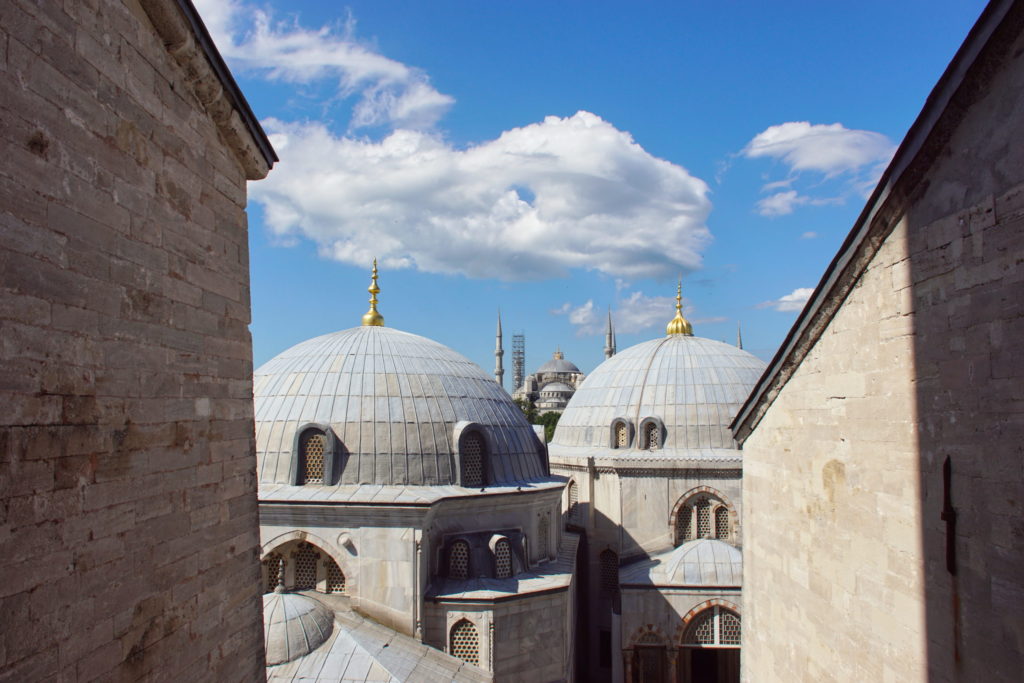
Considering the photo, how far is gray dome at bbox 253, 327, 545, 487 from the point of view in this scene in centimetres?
1367

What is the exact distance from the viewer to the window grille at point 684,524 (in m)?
19.0

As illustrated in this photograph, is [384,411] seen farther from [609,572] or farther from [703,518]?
[703,518]

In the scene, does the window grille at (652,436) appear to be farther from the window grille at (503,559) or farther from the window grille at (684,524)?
the window grille at (503,559)

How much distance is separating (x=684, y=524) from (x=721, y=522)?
0.99 meters

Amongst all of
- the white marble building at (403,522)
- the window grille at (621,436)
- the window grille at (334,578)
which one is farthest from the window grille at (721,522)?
the window grille at (334,578)

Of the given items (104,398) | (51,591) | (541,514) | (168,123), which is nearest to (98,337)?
(104,398)

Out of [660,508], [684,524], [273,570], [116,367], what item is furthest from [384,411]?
[116,367]

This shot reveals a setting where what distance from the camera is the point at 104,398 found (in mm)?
3400

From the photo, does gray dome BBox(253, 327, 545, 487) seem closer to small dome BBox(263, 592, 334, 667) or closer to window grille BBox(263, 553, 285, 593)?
window grille BBox(263, 553, 285, 593)

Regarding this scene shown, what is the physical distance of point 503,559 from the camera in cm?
1352

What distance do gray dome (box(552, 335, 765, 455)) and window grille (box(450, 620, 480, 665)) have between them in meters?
9.48

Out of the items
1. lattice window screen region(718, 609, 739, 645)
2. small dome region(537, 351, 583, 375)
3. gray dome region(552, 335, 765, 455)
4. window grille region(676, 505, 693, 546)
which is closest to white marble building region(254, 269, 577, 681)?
lattice window screen region(718, 609, 739, 645)

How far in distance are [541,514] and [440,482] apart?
2.74m

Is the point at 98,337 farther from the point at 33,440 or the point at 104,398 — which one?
the point at 33,440
